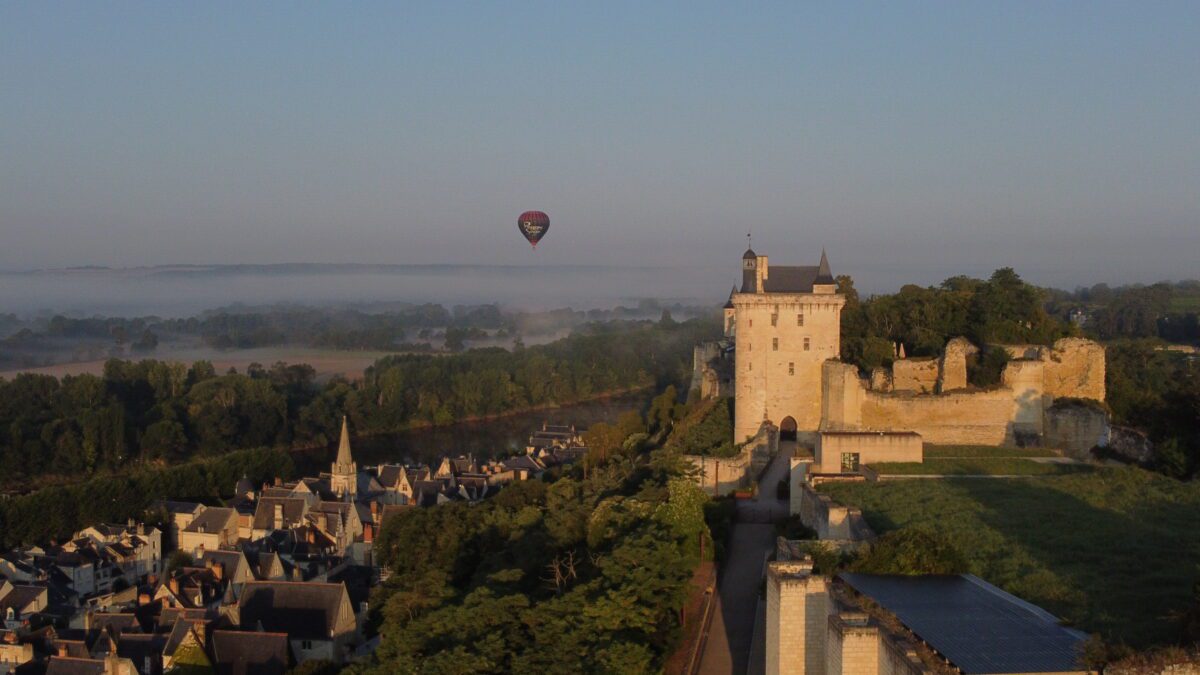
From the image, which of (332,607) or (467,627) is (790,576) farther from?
(332,607)

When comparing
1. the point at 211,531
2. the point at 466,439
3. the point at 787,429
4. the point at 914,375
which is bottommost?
the point at 466,439

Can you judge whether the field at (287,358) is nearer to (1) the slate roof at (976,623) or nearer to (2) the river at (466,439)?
(2) the river at (466,439)

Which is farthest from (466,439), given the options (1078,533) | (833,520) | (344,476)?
(1078,533)

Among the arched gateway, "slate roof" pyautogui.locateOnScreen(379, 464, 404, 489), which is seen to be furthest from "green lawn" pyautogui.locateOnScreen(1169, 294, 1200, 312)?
the arched gateway

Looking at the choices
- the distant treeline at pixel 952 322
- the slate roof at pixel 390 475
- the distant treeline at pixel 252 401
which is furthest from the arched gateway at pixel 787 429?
the distant treeline at pixel 252 401

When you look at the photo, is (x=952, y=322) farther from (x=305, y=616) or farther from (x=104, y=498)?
(x=104, y=498)

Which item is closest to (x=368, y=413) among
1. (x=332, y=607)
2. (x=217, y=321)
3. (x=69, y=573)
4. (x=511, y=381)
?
(x=511, y=381)

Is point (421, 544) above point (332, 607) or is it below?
above
